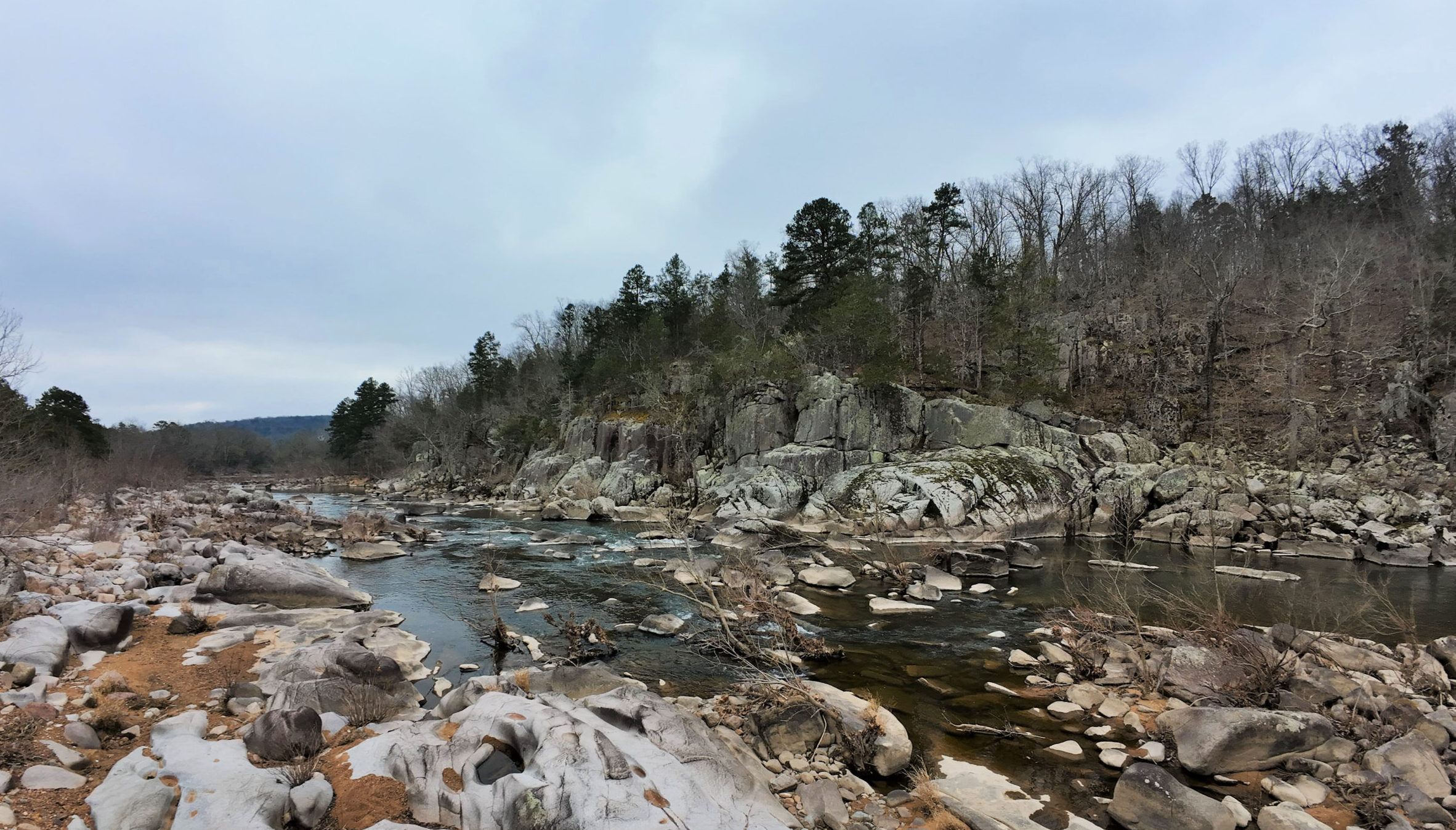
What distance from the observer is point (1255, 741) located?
668 centimetres

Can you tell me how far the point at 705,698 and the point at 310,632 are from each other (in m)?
7.66

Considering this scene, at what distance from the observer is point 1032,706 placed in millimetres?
8898

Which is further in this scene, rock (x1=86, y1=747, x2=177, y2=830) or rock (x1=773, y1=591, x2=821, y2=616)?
rock (x1=773, y1=591, x2=821, y2=616)

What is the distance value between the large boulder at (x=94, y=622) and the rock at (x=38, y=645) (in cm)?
26

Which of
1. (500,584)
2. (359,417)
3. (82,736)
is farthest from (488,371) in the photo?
Answer: (82,736)

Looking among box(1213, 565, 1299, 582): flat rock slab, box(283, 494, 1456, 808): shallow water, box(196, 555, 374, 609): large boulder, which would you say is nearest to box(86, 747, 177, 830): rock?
box(283, 494, 1456, 808): shallow water

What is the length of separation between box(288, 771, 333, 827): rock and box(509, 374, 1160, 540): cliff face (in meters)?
21.2

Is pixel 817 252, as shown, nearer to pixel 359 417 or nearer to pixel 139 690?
pixel 139 690

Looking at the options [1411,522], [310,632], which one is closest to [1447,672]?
[310,632]

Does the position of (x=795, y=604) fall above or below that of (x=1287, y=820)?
below

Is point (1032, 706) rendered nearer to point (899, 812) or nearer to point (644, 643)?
point (899, 812)

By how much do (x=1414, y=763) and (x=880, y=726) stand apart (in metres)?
5.26

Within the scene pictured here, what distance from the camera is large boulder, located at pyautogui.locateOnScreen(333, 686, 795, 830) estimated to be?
5.23 meters

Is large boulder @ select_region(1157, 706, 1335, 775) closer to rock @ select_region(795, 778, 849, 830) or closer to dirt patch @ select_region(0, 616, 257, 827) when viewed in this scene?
rock @ select_region(795, 778, 849, 830)
